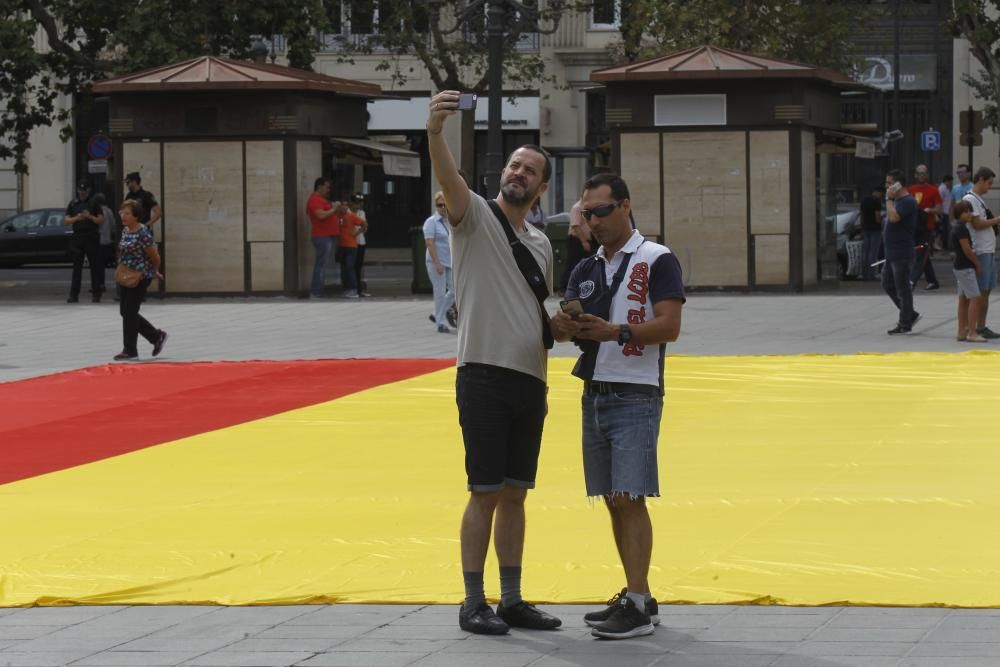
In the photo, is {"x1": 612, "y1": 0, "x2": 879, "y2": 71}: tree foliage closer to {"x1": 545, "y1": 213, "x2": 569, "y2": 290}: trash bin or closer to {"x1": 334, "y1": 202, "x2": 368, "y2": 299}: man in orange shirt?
{"x1": 545, "y1": 213, "x2": 569, "y2": 290}: trash bin

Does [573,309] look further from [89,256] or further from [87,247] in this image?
[89,256]

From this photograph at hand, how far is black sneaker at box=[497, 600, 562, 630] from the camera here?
6473 mm

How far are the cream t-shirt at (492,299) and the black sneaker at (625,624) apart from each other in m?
0.93

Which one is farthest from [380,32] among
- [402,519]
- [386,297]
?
[402,519]

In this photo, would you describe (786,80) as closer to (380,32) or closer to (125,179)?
(125,179)

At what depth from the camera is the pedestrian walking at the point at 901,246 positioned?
18703 millimetres

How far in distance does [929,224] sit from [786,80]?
3305 millimetres

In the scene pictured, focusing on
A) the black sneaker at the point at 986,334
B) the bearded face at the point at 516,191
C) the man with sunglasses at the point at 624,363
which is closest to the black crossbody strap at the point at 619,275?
the man with sunglasses at the point at 624,363

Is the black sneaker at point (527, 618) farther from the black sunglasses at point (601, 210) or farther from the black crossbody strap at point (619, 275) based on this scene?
the black sunglasses at point (601, 210)

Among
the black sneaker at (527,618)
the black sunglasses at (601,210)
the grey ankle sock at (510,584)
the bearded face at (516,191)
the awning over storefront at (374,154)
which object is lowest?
the black sneaker at (527,618)

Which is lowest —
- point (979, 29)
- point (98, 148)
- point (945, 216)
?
point (945, 216)

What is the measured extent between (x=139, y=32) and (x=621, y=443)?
26036 millimetres

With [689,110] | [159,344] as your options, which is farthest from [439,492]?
[689,110]

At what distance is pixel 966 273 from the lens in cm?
1747
